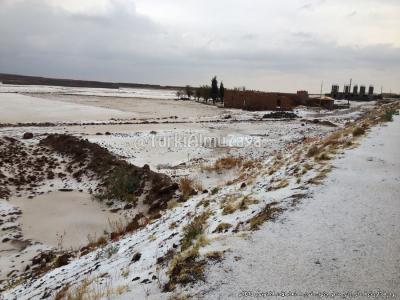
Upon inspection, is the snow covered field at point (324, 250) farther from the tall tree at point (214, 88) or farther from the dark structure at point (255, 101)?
the tall tree at point (214, 88)

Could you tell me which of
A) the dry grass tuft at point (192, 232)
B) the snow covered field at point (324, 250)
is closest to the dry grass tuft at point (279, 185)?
the snow covered field at point (324, 250)

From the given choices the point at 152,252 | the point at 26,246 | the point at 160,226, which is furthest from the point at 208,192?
the point at 26,246

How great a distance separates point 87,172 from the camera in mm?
14789

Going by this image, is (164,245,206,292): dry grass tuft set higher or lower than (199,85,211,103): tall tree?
lower

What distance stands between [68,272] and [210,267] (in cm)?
320

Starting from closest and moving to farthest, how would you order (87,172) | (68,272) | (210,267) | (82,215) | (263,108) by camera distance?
(210,267) → (68,272) → (82,215) → (87,172) → (263,108)

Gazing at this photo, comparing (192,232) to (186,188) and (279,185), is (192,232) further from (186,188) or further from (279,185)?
(186,188)

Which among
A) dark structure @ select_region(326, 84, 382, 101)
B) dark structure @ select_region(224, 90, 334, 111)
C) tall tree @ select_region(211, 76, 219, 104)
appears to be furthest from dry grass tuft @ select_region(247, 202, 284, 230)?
dark structure @ select_region(326, 84, 382, 101)

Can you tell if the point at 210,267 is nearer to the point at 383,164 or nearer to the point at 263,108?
the point at 383,164

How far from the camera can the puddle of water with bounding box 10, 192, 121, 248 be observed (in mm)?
9422

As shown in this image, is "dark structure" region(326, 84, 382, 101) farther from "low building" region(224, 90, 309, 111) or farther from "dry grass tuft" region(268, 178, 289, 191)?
"dry grass tuft" region(268, 178, 289, 191)

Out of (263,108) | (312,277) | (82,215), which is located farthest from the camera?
(263,108)

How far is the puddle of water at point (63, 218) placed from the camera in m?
9.42

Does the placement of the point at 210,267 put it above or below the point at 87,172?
above
